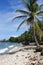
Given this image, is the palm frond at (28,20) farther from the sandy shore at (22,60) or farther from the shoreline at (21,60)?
the sandy shore at (22,60)

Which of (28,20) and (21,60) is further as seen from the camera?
(28,20)

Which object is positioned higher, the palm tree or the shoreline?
the palm tree

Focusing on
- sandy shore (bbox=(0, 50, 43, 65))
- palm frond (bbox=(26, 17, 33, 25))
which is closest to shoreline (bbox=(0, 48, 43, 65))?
sandy shore (bbox=(0, 50, 43, 65))

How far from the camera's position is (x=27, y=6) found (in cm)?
2984

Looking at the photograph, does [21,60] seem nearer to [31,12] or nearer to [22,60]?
[22,60]

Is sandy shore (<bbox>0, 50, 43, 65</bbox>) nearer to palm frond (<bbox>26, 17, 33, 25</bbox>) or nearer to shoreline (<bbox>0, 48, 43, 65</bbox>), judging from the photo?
shoreline (<bbox>0, 48, 43, 65</bbox>)

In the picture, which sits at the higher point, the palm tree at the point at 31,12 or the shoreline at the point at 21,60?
the palm tree at the point at 31,12

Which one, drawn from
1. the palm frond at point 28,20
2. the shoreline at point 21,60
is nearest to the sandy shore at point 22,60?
the shoreline at point 21,60

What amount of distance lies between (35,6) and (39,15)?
1.56m

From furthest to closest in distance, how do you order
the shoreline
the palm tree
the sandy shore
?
the palm tree
the shoreline
the sandy shore

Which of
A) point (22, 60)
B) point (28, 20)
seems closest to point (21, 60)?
point (22, 60)

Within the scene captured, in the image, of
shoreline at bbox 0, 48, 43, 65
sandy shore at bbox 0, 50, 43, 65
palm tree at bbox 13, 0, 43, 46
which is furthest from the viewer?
palm tree at bbox 13, 0, 43, 46

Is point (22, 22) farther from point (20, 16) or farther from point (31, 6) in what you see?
point (31, 6)

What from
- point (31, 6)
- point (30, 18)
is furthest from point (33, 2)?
point (30, 18)
